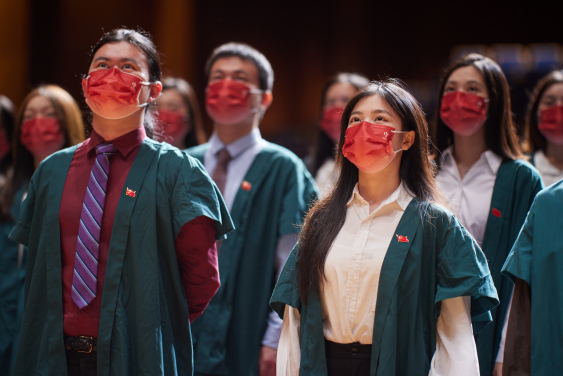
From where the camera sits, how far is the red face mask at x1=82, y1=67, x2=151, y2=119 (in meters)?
2.07

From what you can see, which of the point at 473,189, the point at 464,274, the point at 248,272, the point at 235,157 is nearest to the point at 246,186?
the point at 235,157

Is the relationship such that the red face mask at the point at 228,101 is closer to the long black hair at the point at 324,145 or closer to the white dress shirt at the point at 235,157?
the white dress shirt at the point at 235,157

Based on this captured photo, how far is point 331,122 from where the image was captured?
3.52 m

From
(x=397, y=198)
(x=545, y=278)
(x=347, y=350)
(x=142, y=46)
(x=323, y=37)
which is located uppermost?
(x=323, y=37)

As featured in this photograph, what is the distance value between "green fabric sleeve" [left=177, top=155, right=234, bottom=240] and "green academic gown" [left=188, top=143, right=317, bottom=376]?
25.2 inches

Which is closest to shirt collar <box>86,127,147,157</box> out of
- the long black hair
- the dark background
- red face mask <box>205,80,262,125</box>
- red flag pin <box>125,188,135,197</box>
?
red flag pin <box>125,188,135,197</box>

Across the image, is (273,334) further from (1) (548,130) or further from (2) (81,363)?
(1) (548,130)

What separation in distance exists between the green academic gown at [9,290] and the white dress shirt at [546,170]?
288 cm

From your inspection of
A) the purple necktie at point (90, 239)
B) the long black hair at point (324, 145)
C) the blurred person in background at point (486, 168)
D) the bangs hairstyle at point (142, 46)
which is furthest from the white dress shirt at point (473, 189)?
the purple necktie at point (90, 239)

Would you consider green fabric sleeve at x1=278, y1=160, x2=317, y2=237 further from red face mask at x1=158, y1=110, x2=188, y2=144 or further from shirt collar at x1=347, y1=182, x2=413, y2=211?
red face mask at x1=158, y1=110, x2=188, y2=144

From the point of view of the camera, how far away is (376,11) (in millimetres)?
5770

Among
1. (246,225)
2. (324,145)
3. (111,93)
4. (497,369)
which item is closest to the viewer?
(111,93)

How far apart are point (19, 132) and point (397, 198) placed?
2297mm

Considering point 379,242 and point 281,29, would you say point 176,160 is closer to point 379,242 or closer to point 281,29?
point 379,242
